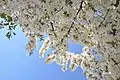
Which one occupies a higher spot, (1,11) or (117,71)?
(1,11)

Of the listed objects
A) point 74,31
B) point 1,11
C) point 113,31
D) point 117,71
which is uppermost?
point 1,11

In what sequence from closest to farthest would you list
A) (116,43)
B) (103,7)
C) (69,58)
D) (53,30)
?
1. (103,7)
2. (116,43)
3. (53,30)
4. (69,58)

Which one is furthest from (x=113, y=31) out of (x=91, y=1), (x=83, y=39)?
(x=83, y=39)

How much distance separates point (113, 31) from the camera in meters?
4.25

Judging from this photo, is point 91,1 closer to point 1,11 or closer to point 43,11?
point 43,11

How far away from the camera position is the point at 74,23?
4.62 m

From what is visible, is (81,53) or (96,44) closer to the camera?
(96,44)

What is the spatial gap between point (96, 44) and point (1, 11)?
59.9 inches

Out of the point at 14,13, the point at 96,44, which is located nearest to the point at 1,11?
the point at 14,13

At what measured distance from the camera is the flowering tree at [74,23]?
4.11 m

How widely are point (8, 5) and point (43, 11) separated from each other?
18.2 inches

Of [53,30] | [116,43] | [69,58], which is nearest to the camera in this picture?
[116,43]

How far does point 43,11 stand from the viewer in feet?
13.9

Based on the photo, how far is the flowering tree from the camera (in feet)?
13.5
